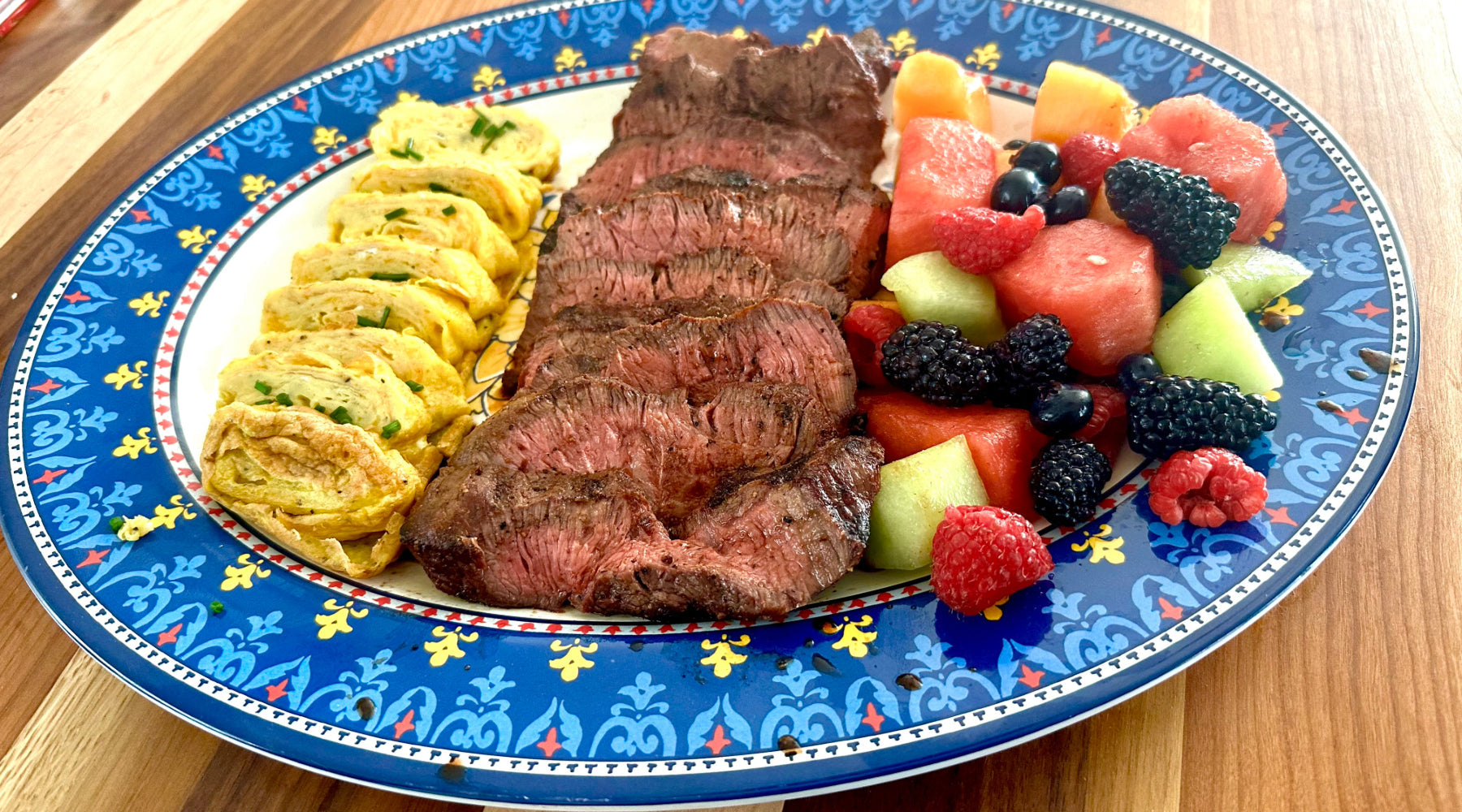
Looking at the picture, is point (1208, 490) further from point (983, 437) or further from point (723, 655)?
point (723, 655)

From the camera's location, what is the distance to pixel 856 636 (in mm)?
2480

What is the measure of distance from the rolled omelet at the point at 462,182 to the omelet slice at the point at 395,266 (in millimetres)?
356

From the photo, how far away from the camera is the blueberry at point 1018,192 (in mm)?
3229

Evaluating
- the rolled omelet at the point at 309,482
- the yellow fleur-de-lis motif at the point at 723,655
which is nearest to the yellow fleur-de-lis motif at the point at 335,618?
the rolled omelet at the point at 309,482

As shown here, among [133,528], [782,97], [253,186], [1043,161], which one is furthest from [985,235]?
[253,186]

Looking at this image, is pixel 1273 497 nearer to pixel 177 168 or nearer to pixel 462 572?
pixel 462 572

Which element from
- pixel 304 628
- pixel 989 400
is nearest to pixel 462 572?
pixel 304 628

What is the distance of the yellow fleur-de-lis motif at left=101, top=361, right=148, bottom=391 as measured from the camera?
11.3 ft

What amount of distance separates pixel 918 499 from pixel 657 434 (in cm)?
74

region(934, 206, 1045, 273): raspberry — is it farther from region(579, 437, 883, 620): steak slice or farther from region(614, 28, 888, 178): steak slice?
region(614, 28, 888, 178): steak slice

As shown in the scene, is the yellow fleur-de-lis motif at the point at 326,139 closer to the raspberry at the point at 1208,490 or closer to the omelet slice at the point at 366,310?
the omelet slice at the point at 366,310

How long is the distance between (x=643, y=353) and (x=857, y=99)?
148 centimetres

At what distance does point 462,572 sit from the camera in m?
2.75

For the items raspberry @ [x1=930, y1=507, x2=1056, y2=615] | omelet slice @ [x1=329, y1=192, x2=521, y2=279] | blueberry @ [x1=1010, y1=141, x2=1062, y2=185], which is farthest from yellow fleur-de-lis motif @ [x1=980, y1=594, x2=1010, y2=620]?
omelet slice @ [x1=329, y1=192, x2=521, y2=279]
